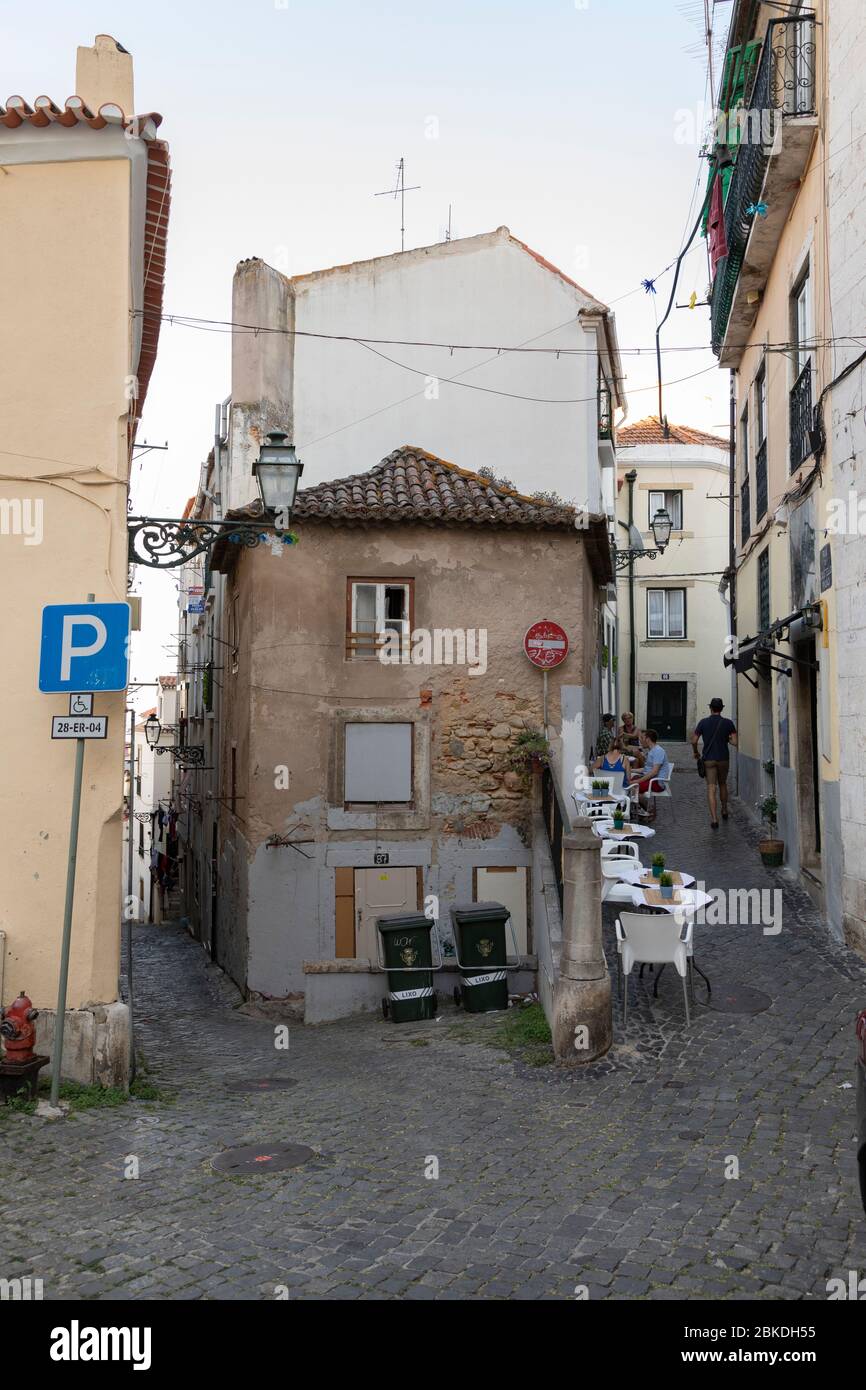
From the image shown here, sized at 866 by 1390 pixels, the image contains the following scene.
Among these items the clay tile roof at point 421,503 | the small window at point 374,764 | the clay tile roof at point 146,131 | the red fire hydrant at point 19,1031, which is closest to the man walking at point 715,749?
the clay tile roof at point 421,503

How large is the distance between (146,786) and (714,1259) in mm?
44851

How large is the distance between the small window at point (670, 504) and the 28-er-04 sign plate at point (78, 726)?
1067 inches

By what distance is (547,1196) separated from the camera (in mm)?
6078

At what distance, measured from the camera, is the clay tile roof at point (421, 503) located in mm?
14719

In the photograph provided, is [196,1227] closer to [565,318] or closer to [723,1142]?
[723,1142]

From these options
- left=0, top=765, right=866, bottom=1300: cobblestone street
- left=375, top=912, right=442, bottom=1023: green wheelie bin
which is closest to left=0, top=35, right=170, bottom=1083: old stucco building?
left=0, top=765, right=866, bottom=1300: cobblestone street

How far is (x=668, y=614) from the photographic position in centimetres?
3331

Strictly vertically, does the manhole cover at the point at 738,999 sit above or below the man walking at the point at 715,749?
below

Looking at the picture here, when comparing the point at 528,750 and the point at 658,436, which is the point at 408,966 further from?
the point at 658,436

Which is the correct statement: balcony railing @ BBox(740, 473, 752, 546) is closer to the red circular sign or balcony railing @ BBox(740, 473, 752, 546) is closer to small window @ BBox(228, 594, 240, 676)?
the red circular sign

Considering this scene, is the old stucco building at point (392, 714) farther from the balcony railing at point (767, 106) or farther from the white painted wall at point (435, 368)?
the balcony railing at point (767, 106)

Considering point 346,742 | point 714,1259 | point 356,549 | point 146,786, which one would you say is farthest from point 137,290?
point 146,786

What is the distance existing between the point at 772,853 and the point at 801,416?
5.60m

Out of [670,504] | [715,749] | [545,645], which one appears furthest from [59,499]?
[670,504]
